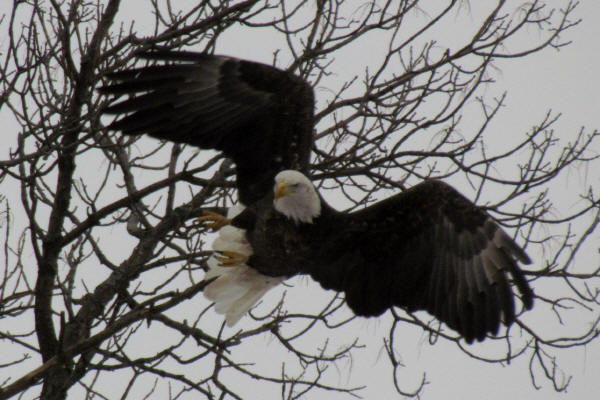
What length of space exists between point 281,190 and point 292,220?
0.92 feet

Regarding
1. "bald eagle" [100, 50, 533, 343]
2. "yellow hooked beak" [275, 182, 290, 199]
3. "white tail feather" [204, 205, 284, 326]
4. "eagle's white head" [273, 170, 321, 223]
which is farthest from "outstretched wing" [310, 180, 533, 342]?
"yellow hooked beak" [275, 182, 290, 199]

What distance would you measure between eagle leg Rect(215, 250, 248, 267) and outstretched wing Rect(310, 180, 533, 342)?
0.47 metres

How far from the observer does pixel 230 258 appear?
471cm

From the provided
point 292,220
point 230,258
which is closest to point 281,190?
point 292,220

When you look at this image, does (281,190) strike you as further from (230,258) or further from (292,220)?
(230,258)

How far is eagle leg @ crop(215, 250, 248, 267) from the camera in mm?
4695

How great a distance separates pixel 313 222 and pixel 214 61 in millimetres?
1086

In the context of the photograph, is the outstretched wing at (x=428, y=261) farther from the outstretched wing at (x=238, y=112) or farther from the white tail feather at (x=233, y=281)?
the outstretched wing at (x=238, y=112)

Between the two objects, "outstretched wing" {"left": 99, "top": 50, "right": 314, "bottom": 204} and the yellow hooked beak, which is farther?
"outstretched wing" {"left": 99, "top": 50, "right": 314, "bottom": 204}

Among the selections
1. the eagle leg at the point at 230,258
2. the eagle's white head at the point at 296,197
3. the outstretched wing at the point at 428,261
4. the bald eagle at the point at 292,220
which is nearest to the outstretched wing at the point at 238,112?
the bald eagle at the point at 292,220

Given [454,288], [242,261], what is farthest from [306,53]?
[454,288]

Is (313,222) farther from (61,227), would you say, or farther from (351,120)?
(61,227)

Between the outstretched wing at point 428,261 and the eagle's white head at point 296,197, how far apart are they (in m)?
0.24

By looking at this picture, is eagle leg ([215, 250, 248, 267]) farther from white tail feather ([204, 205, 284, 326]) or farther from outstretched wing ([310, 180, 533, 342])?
outstretched wing ([310, 180, 533, 342])
